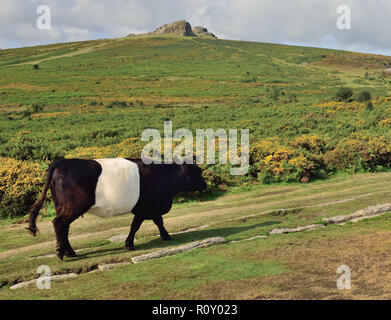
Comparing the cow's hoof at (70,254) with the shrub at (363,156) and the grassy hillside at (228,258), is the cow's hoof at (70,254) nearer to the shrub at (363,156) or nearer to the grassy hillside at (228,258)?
the grassy hillside at (228,258)

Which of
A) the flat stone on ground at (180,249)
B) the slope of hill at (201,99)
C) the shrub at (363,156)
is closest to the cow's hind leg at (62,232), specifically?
the flat stone on ground at (180,249)

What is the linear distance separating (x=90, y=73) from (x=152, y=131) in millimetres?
68719

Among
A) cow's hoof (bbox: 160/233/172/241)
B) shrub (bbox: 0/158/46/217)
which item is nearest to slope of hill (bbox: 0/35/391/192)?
shrub (bbox: 0/158/46/217)

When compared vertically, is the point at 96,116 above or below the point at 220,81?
below

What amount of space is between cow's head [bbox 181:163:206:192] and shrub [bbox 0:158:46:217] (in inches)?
396

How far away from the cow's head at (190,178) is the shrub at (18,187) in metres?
10.1

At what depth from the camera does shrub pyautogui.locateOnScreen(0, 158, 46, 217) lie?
17953 millimetres

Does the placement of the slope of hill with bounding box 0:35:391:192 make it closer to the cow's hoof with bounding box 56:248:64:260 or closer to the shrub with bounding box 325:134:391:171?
the shrub with bounding box 325:134:391:171

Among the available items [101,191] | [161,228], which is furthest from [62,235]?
[161,228]

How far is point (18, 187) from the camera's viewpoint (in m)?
18.8

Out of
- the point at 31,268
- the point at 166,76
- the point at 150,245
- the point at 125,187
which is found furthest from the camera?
the point at 166,76
